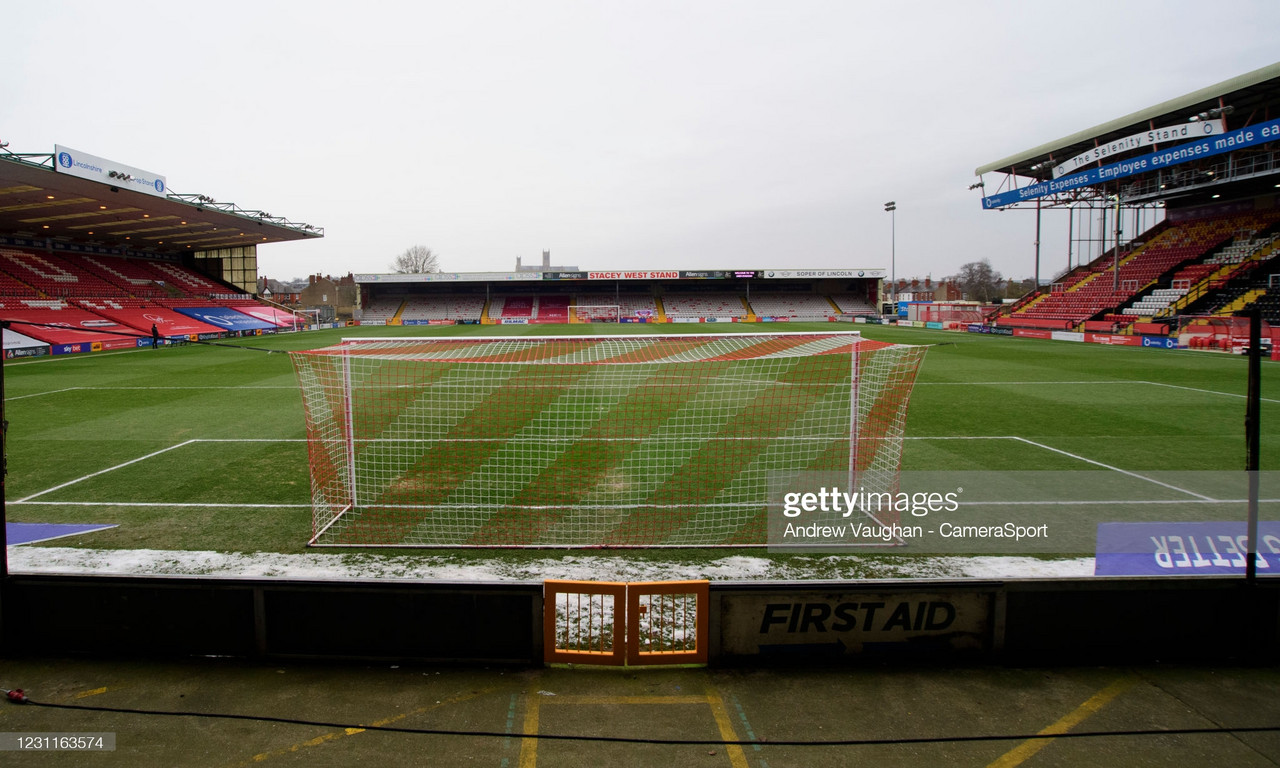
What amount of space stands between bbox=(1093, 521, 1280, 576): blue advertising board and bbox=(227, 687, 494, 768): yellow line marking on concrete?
528 cm

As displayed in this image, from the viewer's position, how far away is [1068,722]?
12.3 ft

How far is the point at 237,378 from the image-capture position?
1980 cm

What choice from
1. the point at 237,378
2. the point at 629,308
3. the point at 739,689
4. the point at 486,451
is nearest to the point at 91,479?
the point at 486,451

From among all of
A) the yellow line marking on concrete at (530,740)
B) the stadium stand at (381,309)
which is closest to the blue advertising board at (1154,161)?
the yellow line marking on concrete at (530,740)

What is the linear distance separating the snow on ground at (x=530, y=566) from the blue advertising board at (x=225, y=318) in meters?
41.5

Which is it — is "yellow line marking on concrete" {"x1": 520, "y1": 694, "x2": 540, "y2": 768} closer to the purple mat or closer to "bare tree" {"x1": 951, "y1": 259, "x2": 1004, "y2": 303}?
the purple mat

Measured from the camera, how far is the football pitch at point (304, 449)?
23.8 ft

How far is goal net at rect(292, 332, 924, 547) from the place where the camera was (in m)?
7.14

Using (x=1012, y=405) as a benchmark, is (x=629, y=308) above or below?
above

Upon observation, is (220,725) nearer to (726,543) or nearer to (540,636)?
(540,636)

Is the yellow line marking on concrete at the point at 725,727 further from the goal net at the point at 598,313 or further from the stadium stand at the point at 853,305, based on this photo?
the stadium stand at the point at 853,305

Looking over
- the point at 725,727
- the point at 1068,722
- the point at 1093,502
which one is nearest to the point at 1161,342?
the point at 1093,502

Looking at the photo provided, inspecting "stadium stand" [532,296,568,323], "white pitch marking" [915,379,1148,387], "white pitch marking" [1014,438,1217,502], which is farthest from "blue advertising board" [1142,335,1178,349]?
"stadium stand" [532,296,568,323]

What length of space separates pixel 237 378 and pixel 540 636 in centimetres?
1921
